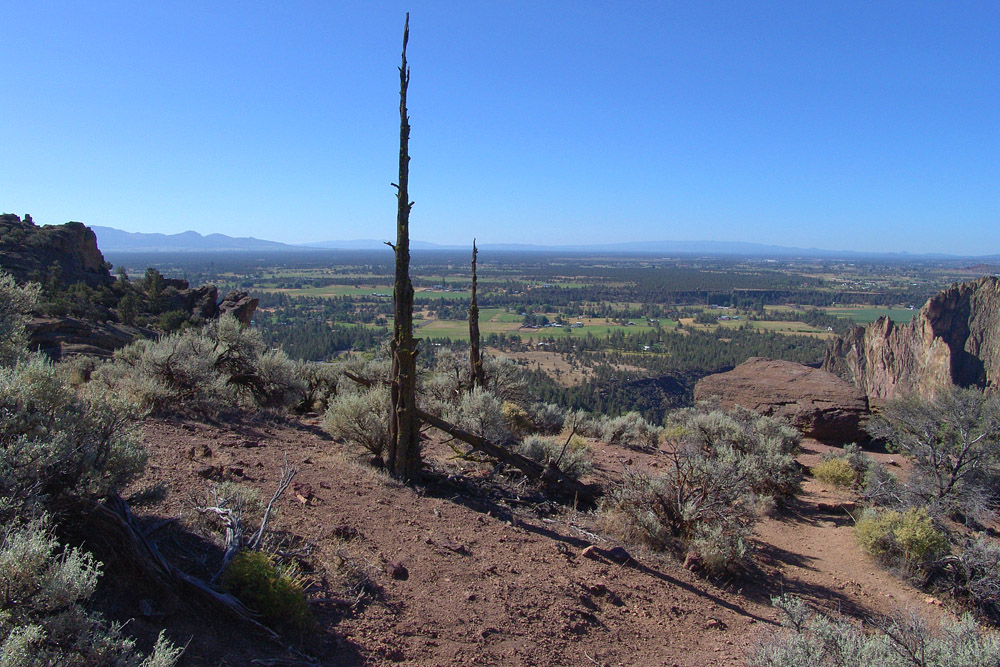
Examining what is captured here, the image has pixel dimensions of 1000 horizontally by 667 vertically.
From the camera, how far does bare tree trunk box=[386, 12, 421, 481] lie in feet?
22.2

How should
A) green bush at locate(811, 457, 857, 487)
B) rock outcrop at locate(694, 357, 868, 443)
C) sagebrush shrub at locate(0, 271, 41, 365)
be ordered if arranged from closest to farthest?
1. sagebrush shrub at locate(0, 271, 41, 365)
2. green bush at locate(811, 457, 857, 487)
3. rock outcrop at locate(694, 357, 868, 443)

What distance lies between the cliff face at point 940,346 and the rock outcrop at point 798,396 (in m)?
13.2

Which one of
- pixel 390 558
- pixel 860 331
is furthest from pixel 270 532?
pixel 860 331

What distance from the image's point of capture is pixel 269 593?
367cm

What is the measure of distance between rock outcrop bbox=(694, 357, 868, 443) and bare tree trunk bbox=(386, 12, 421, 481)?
11957 mm

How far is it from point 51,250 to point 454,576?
2953 cm

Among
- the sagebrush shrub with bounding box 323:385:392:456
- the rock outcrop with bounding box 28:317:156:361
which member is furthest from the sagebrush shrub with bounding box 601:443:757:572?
the rock outcrop with bounding box 28:317:156:361

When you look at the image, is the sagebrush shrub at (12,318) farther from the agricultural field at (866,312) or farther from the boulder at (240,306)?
the agricultural field at (866,312)

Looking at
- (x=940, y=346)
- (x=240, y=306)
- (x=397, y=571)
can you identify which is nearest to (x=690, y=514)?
(x=397, y=571)

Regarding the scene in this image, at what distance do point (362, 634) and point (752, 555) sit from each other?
5.65 meters

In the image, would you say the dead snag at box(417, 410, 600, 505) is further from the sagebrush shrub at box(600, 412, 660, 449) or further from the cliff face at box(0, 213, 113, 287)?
the cliff face at box(0, 213, 113, 287)

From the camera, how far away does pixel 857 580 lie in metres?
6.79

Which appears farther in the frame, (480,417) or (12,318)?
(480,417)

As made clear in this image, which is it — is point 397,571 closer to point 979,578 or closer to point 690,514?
point 690,514
